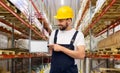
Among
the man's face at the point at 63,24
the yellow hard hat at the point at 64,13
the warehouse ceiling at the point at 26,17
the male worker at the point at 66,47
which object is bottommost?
the male worker at the point at 66,47

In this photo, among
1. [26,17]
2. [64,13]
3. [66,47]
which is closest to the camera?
[66,47]

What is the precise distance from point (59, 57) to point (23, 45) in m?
5.70

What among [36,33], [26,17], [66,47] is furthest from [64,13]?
[36,33]

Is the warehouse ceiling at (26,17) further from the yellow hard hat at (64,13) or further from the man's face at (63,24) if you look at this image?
the man's face at (63,24)

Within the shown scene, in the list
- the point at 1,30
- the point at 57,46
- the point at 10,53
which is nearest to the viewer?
the point at 57,46

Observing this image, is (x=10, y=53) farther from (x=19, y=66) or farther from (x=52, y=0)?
(x=52, y=0)

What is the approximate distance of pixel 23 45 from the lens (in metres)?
9.30

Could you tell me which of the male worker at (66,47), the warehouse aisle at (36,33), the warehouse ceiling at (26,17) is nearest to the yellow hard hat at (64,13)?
the male worker at (66,47)

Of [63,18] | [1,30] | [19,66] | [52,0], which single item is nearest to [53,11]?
[52,0]

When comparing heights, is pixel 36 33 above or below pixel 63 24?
above

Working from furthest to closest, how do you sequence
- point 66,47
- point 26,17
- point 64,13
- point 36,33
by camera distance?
point 36,33 < point 26,17 < point 64,13 < point 66,47

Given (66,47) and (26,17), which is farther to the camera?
(26,17)

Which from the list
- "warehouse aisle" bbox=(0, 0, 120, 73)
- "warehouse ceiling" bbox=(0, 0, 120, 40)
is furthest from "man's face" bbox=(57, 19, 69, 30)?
"warehouse ceiling" bbox=(0, 0, 120, 40)

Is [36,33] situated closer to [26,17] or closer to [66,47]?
[26,17]
